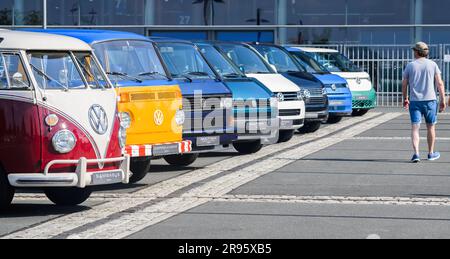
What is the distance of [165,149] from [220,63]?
527 centimetres

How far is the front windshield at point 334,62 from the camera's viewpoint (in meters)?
29.9

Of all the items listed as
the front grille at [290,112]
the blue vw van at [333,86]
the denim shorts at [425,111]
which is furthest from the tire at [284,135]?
the blue vw van at [333,86]

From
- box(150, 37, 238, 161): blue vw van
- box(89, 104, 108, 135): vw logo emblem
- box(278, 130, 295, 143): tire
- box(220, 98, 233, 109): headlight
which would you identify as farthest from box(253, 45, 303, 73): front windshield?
box(89, 104, 108, 135): vw logo emblem

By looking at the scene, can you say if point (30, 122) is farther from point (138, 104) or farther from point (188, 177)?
point (188, 177)

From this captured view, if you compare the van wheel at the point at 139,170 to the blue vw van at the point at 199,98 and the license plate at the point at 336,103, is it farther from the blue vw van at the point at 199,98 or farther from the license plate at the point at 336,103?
the license plate at the point at 336,103

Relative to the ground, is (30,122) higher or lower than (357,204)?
higher

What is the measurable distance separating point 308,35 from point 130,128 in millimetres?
26155

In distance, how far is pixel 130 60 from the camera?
15.1 m

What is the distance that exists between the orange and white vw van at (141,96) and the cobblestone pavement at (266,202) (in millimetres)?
480

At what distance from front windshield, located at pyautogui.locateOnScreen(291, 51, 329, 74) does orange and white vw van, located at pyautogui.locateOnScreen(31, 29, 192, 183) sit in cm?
1127

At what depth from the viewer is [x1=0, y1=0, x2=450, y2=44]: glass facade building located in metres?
39.2

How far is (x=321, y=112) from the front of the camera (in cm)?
2347
